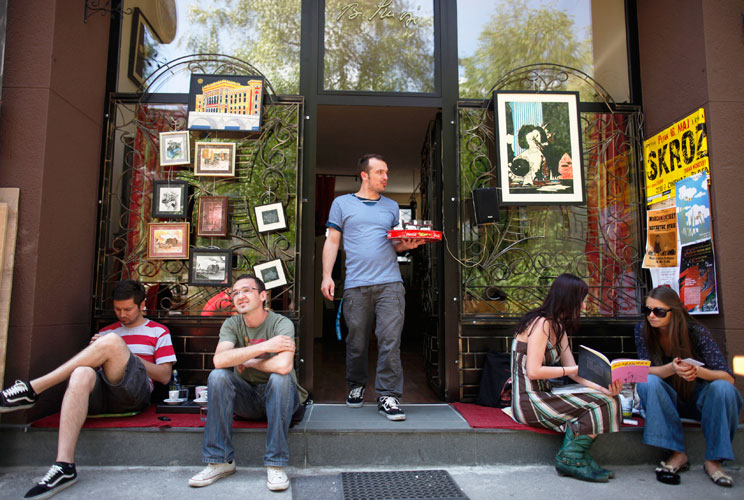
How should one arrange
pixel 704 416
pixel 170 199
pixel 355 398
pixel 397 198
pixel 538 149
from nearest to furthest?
pixel 704 416 < pixel 355 398 < pixel 170 199 < pixel 538 149 < pixel 397 198

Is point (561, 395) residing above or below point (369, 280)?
below

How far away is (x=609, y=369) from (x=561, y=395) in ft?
1.02

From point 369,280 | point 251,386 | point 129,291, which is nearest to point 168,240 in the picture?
point 129,291

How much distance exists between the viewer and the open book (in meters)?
2.85

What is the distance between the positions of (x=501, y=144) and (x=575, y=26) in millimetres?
1428

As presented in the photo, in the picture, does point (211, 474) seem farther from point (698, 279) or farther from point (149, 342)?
point (698, 279)

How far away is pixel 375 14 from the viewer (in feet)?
14.6

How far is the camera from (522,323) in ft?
10.3

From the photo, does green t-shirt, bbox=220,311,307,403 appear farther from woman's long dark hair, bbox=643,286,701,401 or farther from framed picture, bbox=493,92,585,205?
woman's long dark hair, bbox=643,286,701,401

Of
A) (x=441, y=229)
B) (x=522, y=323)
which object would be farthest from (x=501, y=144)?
(x=522, y=323)

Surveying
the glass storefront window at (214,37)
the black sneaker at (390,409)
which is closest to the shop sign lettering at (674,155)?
the black sneaker at (390,409)

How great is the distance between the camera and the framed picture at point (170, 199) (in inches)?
156

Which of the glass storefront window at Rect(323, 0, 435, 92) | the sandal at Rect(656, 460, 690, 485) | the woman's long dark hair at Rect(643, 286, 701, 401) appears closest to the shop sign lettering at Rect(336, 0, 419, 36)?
the glass storefront window at Rect(323, 0, 435, 92)

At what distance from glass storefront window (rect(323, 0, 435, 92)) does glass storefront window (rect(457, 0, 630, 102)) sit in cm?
30
